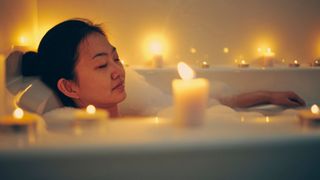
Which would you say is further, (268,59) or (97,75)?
(268,59)

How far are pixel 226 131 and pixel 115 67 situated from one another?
0.85 meters

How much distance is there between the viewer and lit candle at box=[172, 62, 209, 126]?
618 millimetres

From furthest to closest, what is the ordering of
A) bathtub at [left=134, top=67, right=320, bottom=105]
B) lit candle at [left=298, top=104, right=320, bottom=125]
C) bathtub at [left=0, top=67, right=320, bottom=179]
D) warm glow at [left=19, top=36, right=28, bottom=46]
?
bathtub at [left=134, top=67, right=320, bottom=105] → warm glow at [left=19, top=36, right=28, bottom=46] → lit candle at [left=298, top=104, right=320, bottom=125] → bathtub at [left=0, top=67, right=320, bottom=179]

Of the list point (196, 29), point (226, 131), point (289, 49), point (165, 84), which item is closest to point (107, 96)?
point (165, 84)

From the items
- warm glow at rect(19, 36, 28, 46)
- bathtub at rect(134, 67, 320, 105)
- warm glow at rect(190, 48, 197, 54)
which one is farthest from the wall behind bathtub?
warm glow at rect(19, 36, 28, 46)

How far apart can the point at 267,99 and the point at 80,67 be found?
0.96 meters

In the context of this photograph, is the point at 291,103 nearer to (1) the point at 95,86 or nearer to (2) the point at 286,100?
(2) the point at 286,100

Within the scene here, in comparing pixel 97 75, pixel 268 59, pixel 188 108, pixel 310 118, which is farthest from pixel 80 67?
pixel 268 59

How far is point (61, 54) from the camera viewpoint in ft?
4.54

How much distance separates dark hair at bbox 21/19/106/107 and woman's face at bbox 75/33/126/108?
27 millimetres

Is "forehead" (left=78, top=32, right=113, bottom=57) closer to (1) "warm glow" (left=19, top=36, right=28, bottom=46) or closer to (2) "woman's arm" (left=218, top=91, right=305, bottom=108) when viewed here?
(1) "warm glow" (left=19, top=36, right=28, bottom=46)

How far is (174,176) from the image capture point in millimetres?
548

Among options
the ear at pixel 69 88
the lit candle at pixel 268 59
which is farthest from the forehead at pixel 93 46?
the lit candle at pixel 268 59

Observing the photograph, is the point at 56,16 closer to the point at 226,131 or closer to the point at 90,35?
the point at 90,35
